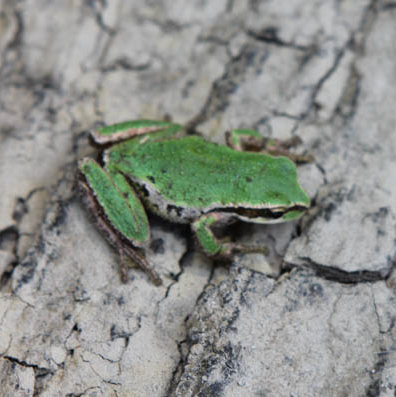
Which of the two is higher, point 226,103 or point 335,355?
point 226,103

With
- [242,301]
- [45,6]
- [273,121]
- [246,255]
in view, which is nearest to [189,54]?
[273,121]

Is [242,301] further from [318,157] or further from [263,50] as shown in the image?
[263,50]

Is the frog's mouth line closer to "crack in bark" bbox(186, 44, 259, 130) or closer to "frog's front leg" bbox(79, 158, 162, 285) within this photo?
"frog's front leg" bbox(79, 158, 162, 285)

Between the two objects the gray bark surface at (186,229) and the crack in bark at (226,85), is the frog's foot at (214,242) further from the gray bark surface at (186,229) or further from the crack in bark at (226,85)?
the crack in bark at (226,85)

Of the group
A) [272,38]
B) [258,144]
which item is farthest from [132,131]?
[272,38]

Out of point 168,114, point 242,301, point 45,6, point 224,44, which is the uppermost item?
point 224,44

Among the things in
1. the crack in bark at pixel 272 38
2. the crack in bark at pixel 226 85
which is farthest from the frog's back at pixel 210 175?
the crack in bark at pixel 272 38

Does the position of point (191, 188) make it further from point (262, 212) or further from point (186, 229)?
point (262, 212)
